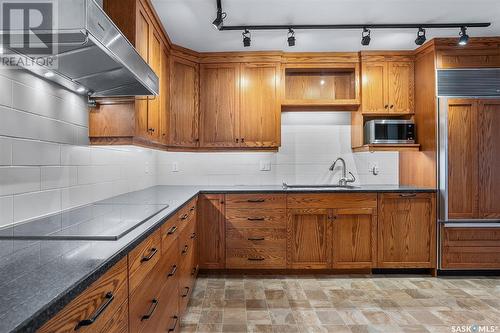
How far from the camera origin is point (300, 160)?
3.47 m

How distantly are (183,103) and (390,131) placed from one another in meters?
2.24

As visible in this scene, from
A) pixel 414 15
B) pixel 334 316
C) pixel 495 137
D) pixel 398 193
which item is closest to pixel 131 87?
pixel 334 316

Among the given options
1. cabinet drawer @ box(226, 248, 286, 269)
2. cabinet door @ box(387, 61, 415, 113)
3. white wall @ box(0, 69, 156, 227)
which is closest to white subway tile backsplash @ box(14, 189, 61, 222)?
white wall @ box(0, 69, 156, 227)

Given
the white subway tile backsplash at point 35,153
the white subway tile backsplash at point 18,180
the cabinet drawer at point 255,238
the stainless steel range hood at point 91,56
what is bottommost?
the cabinet drawer at point 255,238

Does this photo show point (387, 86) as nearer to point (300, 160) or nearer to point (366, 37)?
point (366, 37)

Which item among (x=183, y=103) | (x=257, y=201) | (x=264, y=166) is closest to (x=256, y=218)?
(x=257, y=201)

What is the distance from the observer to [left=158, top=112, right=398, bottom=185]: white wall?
3434mm

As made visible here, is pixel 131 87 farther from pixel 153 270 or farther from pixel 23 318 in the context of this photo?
pixel 23 318

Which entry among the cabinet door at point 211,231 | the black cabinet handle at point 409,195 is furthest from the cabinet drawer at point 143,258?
the black cabinet handle at point 409,195

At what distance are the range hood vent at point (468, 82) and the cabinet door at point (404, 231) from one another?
106cm

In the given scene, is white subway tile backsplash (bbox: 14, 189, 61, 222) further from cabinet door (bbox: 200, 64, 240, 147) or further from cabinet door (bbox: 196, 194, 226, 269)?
cabinet door (bbox: 200, 64, 240, 147)

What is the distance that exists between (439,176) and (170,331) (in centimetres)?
275

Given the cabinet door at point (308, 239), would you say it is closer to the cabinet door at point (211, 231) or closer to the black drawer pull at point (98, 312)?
the cabinet door at point (211, 231)

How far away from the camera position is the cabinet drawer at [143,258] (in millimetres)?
1050
